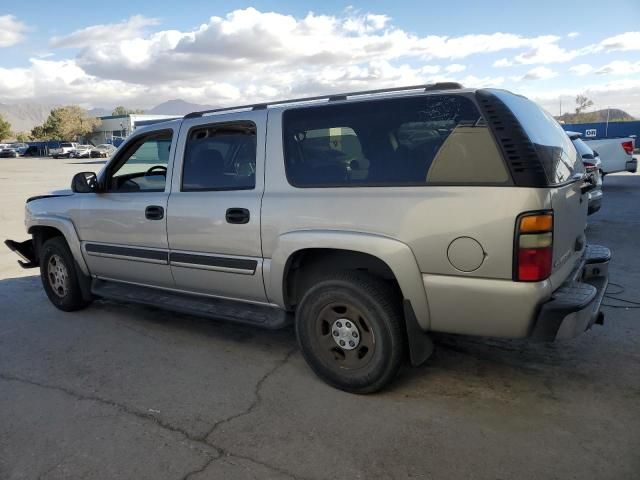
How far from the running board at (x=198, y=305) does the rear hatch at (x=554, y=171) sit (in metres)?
1.86

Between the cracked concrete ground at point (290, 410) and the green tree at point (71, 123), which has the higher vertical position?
the green tree at point (71, 123)

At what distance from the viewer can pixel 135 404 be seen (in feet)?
11.1

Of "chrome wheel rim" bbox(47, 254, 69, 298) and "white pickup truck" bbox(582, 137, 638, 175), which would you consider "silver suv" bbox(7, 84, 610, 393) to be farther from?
"white pickup truck" bbox(582, 137, 638, 175)

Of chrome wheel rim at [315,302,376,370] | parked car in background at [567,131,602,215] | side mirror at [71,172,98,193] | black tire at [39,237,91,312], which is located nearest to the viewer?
chrome wheel rim at [315,302,376,370]

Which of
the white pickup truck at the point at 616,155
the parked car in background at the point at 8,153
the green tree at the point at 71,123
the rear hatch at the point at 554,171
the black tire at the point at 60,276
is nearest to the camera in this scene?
the rear hatch at the point at 554,171

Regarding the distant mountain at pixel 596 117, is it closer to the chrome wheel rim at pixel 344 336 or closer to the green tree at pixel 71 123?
the chrome wheel rim at pixel 344 336

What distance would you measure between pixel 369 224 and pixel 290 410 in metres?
1.24

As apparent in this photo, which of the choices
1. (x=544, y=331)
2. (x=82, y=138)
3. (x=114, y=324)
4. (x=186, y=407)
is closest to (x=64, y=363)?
(x=114, y=324)

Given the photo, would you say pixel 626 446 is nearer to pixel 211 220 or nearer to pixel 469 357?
pixel 469 357

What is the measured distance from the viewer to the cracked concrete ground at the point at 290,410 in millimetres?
2713

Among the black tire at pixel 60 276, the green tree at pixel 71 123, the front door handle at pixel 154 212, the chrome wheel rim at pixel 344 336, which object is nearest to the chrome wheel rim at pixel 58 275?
the black tire at pixel 60 276

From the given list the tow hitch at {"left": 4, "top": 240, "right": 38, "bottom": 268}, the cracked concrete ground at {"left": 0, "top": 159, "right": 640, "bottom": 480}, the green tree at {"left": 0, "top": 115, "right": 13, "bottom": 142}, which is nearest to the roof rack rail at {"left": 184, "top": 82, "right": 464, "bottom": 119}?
the cracked concrete ground at {"left": 0, "top": 159, "right": 640, "bottom": 480}

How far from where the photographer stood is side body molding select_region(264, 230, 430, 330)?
3.08 meters

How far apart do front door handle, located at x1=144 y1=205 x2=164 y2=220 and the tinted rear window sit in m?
2.65
